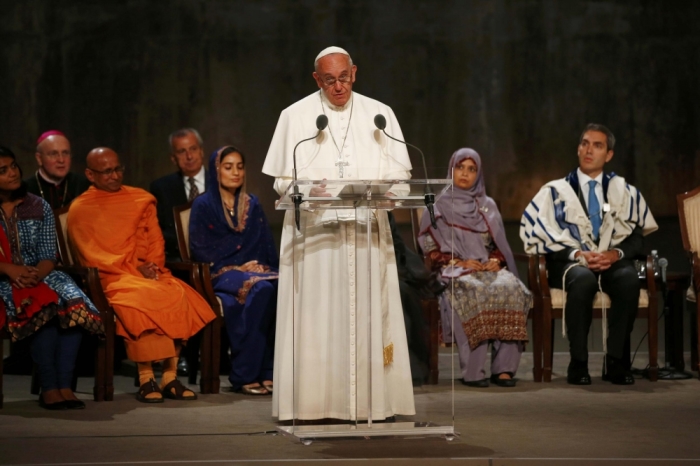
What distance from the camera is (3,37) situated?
7.50 metres

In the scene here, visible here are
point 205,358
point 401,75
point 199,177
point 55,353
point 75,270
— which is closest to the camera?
point 55,353

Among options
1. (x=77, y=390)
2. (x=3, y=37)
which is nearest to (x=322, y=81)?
(x=77, y=390)

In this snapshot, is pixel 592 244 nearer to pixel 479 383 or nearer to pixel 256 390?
pixel 479 383

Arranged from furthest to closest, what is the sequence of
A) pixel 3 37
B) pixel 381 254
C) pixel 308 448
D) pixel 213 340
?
1. pixel 3 37
2. pixel 213 340
3. pixel 381 254
4. pixel 308 448

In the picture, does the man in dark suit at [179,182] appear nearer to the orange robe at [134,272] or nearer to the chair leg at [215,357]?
Answer: the orange robe at [134,272]

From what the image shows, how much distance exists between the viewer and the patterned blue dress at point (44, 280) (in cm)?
501

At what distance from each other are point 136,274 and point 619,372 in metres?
2.61

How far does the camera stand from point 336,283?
4.29 metres

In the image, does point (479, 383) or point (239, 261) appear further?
point (239, 261)

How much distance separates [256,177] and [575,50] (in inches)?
94.6

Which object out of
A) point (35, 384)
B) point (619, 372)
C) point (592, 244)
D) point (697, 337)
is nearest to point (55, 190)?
point (35, 384)

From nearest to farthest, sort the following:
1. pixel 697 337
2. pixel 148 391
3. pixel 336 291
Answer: pixel 336 291 < pixel 148 391 < pixel 697 337

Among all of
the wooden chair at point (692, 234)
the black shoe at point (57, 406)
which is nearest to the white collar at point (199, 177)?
the black shoe at point (57, 406)

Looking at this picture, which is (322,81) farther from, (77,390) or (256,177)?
(256,177)
